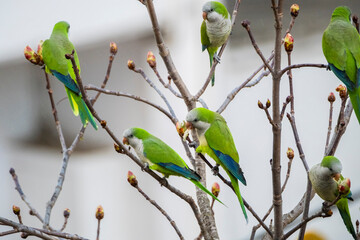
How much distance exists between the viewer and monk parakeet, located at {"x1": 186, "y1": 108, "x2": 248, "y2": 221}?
1.19 meters

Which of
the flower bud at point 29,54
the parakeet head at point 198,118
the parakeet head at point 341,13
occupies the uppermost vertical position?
the parakeet head at point 341,13

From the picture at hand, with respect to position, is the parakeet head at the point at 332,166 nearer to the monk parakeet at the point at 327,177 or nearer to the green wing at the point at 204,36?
the monk parakeet at the point at 327,177

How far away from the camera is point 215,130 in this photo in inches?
48.3

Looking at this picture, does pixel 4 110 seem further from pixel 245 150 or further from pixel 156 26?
pixel 156 26

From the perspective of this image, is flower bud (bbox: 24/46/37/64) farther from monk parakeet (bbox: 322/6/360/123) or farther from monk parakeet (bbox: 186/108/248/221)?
monk parakeet (bbox: 322/6/360/123)

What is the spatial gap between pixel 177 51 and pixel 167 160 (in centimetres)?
182

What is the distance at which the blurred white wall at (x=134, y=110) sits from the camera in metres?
2.96

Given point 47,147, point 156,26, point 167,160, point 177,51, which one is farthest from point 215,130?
point 47,147

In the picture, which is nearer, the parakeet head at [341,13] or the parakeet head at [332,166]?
the parakeet head at [332,166]

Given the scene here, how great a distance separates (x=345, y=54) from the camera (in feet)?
4.01

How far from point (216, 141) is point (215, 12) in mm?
508

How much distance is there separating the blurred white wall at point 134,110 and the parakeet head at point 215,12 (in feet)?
4.40

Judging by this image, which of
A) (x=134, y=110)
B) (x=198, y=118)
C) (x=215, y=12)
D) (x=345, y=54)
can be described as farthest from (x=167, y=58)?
(x=134, y=110)

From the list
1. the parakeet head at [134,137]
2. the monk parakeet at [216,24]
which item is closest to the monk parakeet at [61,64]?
the parakeet head at [134,137]
